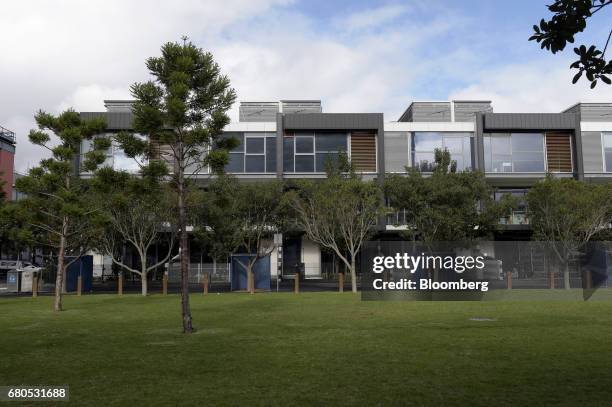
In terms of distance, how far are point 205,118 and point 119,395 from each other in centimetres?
968

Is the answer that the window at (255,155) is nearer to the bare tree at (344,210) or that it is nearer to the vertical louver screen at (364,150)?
the vertical louver screen at (364,150)

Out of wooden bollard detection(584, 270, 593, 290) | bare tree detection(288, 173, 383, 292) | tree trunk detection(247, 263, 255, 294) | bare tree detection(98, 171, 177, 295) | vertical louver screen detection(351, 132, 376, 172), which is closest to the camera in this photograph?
wooden bollard detection(584, 270, 593, 290)

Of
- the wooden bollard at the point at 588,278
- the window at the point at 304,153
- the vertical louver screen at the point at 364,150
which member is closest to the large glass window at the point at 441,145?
the vertical louver screen at the point at 364,150

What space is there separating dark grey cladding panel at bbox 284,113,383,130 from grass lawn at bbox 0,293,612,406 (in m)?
26.1

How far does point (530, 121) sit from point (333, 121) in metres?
14.7

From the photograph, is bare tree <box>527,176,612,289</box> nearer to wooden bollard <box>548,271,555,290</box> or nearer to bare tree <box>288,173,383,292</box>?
wooden bollard <box>548,271,555,290</box>

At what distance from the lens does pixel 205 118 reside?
16.0 meters

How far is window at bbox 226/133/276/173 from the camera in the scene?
43.7m

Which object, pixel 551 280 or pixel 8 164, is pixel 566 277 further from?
pixel 8 164

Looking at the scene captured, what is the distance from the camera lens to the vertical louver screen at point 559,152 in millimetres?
43928

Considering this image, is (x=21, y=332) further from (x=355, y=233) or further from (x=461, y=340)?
(x=355, y=233)

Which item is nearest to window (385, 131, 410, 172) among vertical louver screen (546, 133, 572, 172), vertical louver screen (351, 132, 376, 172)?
vertical louver screen (351, 132, 376, 172)

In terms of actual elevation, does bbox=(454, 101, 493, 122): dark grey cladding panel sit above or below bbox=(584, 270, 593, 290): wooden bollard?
above

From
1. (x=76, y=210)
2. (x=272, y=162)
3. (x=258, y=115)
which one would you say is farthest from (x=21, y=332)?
(x=258, y=115)
